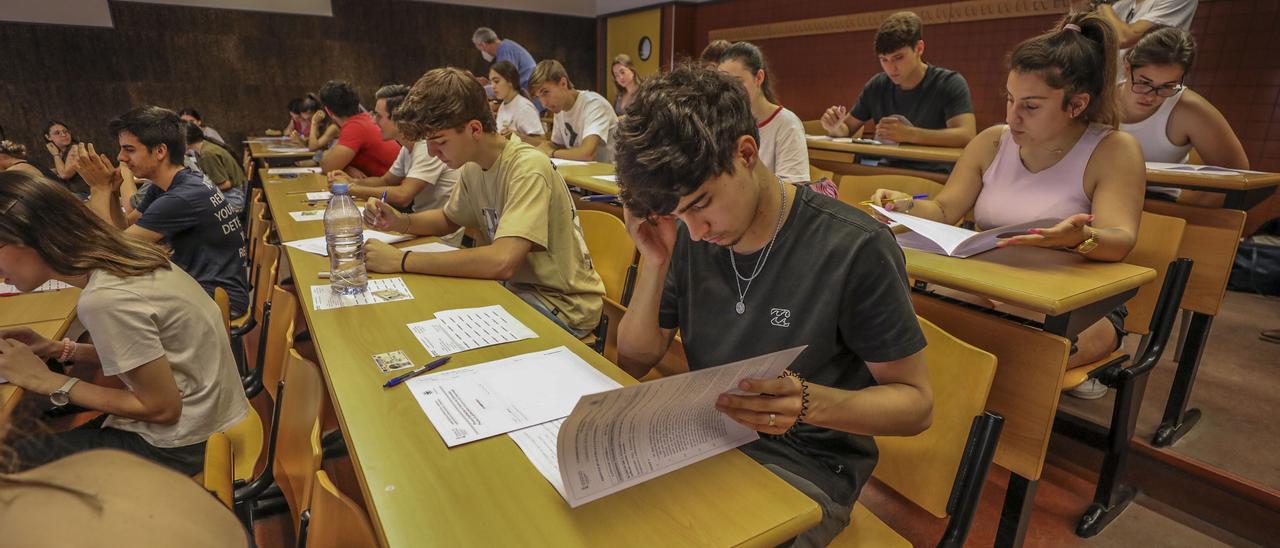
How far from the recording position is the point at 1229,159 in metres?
2.18

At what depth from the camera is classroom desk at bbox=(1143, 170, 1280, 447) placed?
5.97ft

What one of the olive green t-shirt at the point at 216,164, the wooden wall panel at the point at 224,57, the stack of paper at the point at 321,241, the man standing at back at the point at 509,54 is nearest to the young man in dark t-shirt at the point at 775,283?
the stack of paper at the point at 321,241

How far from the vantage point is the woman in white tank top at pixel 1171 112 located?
2.02 metres

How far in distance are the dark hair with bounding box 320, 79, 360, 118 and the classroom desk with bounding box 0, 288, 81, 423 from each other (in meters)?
2.28

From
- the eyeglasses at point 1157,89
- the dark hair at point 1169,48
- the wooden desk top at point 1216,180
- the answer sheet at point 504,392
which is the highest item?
the dark hair at point 1169,48

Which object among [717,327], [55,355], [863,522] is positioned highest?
[717,327]

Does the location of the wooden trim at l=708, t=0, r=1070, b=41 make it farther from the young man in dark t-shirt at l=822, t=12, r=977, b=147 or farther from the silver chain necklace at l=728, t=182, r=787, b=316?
the silver chain necklace at l=728, t=182, r=787, b=316

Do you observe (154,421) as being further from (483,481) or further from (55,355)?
(483,481)

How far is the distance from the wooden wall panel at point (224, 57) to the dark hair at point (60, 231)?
8146 millimetres

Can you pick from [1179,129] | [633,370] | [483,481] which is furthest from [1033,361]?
[1179,129]

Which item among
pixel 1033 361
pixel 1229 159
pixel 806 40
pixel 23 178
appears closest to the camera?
pixel 1033 361

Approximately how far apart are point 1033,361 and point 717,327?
27.1 inches

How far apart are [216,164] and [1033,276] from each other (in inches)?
209

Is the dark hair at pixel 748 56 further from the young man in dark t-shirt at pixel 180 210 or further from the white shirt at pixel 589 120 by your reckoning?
the young man in dark t-shirt at pixel 180 210
